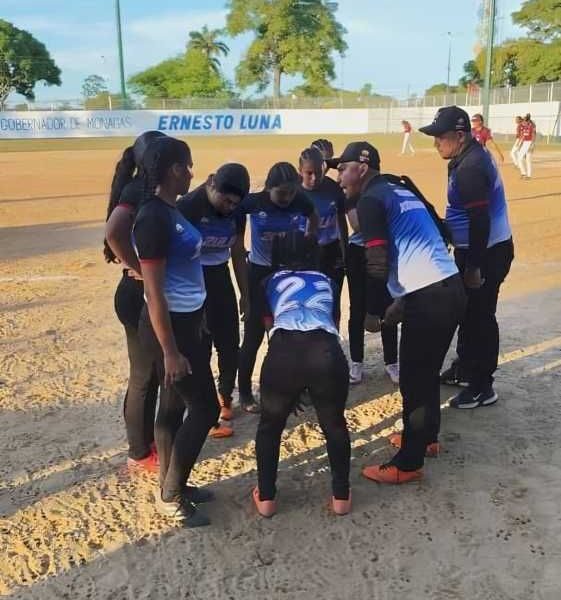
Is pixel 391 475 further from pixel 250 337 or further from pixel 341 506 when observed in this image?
pixel 250 337

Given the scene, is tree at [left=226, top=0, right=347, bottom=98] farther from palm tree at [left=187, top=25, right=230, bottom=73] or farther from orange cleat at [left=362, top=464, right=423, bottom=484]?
orange cleat at [left=362, top=464, right=423, bottom=484]

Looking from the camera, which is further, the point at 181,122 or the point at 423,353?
the point at 181,122

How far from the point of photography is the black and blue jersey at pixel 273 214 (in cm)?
408

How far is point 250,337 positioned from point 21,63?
70.4m

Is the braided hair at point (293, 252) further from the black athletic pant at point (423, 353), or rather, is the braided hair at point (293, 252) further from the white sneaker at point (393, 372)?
the white sneaker at point (393, 372)

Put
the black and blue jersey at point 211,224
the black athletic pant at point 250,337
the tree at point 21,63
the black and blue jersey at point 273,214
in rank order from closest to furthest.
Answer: the black and blue jersey at point 211,224, the black and blue jersey at point 273,214, the black athletic pant at point 250,337, the tree at point 21,63

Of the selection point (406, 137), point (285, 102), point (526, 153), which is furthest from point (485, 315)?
point (285, 102)

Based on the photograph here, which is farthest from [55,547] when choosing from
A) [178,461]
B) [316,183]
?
[316,183]

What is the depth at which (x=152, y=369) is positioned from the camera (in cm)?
351

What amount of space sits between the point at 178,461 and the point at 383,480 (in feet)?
3.83

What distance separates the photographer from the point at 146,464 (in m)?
3.76

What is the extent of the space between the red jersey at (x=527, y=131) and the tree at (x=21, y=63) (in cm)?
5898

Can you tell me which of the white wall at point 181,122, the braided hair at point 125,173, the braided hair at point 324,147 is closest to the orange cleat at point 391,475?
the braided hair at point 125,173

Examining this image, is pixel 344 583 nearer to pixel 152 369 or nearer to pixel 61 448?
pixel 152 369
